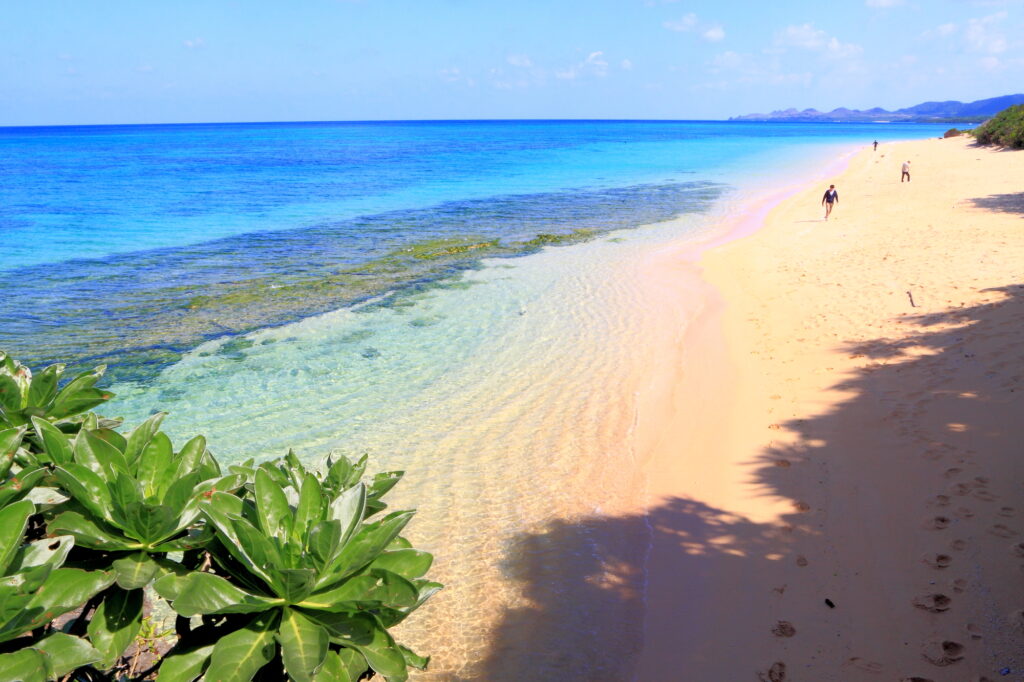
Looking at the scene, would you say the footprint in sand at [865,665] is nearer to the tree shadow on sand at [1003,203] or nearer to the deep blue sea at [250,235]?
the deep blue sea at [250,235]

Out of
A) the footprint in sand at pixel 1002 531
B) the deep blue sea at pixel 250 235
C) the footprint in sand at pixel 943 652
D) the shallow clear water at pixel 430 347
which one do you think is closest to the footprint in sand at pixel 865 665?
the footprint in sand at pixel 943 652

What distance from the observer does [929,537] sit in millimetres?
5223

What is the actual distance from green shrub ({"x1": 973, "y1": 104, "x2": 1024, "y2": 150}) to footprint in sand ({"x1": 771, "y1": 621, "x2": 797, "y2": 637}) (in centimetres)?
4966

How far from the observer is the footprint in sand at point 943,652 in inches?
158

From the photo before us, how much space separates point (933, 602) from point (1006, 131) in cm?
5443

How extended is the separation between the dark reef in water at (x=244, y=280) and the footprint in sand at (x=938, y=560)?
976 centimetres

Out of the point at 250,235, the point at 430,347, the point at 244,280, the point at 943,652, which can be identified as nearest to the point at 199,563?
the point at 943,652

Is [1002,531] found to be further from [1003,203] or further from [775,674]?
[1003,203]

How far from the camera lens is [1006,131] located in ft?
149

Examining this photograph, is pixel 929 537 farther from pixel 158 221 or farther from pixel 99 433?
pixel 158 221

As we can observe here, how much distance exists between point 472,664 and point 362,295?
1148 centimetres

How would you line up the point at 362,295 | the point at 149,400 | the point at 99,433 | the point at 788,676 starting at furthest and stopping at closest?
1. the point at 362,295
2. the point at 149,400
3. the point at 788,676
4. the point at 99,433

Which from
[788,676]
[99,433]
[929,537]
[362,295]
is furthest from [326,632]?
[362,295]

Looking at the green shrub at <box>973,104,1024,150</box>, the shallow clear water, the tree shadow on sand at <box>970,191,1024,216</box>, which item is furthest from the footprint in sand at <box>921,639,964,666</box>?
the green shrub at <box>973,104,1024,150</box>
